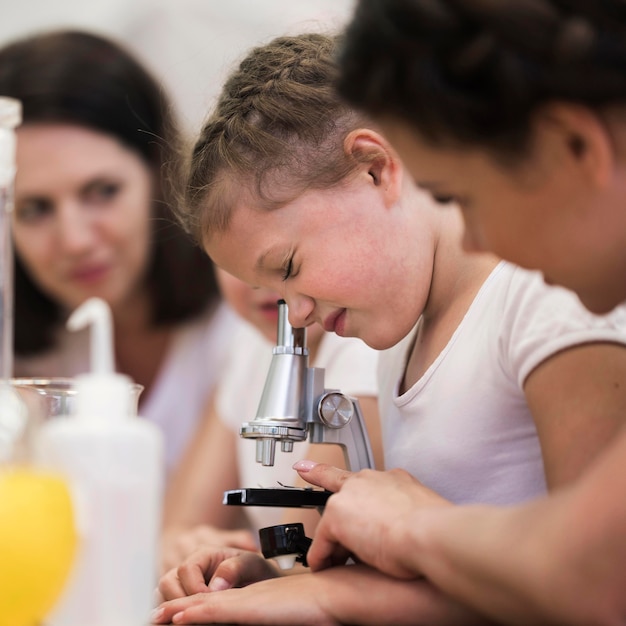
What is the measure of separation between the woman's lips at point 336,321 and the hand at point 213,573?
0.25m

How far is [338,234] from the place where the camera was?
1.07 metres

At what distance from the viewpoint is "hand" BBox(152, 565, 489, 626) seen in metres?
0.78

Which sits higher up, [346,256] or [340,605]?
[346,256]

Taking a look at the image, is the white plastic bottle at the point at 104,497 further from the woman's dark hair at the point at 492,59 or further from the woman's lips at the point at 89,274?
the woman's lips at the point at 89,274

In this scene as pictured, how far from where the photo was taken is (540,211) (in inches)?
29.9

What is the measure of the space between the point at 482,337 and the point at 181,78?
1.98m

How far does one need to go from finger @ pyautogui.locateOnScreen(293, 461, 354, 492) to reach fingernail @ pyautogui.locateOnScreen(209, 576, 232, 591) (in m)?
0.14

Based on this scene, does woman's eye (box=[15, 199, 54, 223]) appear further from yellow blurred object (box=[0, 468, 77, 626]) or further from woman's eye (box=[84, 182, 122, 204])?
yellow blurred object (box=[0, 468, 77, 626])

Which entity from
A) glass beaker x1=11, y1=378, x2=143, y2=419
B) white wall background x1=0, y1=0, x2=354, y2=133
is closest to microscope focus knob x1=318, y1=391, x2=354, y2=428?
glass beaker x1=11, y1=378, x2=143, y2=419

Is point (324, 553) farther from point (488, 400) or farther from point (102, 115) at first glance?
point (102, 115)

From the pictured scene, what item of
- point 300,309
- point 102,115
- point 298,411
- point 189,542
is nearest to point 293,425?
point 298,411

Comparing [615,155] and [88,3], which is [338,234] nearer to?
[615,155]

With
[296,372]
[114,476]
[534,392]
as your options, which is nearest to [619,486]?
[534,392]

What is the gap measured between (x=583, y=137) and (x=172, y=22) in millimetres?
2447
